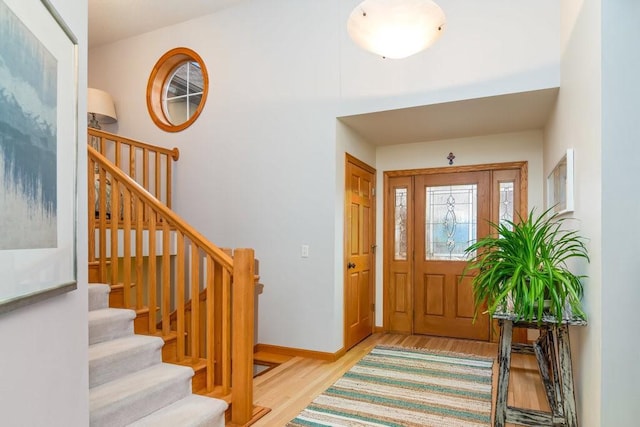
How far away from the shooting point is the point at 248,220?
4230mm

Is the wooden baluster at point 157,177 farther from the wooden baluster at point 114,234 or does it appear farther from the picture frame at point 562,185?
the picture frame at point 562,185

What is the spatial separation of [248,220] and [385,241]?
5.78 ft

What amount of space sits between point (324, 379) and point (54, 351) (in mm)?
2357

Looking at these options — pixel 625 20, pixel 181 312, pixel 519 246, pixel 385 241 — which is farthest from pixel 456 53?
pixel 181 312

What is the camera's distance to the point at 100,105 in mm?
4711

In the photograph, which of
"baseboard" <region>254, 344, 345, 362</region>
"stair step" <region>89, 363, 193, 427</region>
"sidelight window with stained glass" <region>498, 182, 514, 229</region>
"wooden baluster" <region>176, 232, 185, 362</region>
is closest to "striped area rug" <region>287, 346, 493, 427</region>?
"baseboard" <region>254, 344, 345, 362</region>

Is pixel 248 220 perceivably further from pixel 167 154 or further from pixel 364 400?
pixel 364 400

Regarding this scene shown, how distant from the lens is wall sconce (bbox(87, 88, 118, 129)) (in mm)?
4660

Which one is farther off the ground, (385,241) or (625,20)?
(625,20)

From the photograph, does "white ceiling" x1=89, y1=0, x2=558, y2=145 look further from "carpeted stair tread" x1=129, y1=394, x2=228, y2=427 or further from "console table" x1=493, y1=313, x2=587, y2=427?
"carpeted stair tread" x1=129, y1=394, x2=228, y2=427

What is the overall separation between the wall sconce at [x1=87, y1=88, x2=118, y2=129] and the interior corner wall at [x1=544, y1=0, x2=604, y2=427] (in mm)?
4686

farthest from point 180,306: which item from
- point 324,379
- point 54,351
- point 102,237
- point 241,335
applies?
point 324,379

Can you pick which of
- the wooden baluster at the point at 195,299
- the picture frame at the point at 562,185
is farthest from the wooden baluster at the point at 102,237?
the picture frame at the point at 562,185

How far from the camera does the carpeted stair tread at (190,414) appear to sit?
2.14 metres
